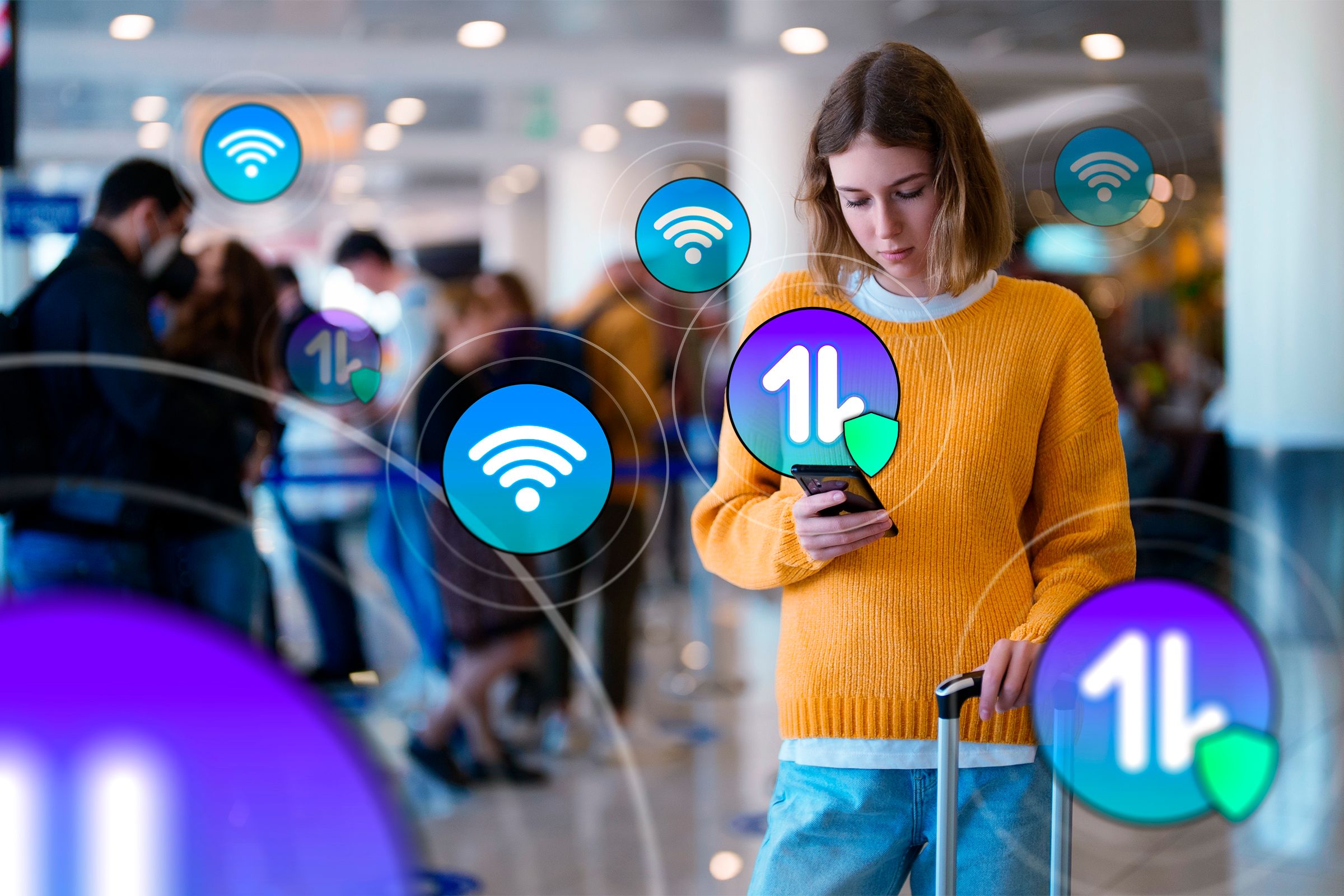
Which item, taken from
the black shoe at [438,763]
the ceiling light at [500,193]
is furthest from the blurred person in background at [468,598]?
the ceiling light at [500,193]

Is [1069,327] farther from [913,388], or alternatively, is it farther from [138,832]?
[138,832]

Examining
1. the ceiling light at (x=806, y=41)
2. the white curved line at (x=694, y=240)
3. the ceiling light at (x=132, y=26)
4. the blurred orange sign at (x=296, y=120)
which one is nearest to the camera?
the white curved line at (x=694, y=240)

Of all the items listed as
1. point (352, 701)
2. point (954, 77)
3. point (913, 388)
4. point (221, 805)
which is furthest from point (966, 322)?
point (352, 701)

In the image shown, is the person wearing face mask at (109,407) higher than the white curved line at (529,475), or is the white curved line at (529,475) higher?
the person wearing face mask at (109,407)

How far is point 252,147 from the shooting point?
1454 mm

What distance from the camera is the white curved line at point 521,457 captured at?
101 centimetres

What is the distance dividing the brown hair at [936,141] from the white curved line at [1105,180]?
8.8 inches

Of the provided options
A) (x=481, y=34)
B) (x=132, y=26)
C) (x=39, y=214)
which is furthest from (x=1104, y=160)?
(x=481, y=34)

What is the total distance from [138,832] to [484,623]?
7.38 ft

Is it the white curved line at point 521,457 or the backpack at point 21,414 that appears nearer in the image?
the white curved line at point 521,457

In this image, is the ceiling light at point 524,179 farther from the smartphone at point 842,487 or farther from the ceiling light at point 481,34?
the smartphone at point 842,487

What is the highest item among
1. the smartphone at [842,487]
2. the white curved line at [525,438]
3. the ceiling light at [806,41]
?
the ceiling light at [806,41]

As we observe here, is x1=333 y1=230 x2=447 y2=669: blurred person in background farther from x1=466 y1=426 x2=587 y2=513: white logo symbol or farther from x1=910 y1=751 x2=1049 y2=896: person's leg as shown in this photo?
x1=910 y1=751 x2=1049 y2=896: person's leg

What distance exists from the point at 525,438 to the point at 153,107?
1.27 metres
